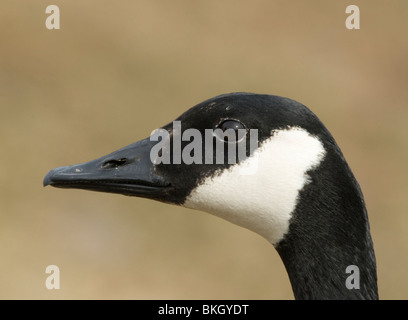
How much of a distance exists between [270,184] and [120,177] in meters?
0.57

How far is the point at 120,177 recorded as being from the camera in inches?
113

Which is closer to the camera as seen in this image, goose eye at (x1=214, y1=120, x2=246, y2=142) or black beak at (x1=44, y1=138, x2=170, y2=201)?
goose eye at (x1=214, y1=120, x2=246, y2=142)

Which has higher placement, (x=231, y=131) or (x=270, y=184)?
(x=231, y=131)

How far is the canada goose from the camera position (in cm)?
267

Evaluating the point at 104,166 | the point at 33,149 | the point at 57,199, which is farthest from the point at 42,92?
the point at 104,166

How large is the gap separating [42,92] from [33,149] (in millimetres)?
1353

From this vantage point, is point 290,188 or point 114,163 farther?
point 114,163

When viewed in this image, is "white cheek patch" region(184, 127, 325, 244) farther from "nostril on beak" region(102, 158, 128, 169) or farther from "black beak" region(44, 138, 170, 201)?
"nostril on beak" region(102, 158, 128, 169)

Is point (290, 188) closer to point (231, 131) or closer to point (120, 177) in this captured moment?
point (231, 131)

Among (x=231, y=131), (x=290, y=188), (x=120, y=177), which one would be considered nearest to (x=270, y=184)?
(x=290, y=188)

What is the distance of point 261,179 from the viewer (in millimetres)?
2732

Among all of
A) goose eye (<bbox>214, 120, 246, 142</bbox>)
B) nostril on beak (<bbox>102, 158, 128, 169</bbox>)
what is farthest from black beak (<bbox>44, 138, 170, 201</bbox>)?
goose eye (<bbox>214, 120, 246, 142</bbox>)

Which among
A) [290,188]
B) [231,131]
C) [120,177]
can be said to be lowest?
[290,188]

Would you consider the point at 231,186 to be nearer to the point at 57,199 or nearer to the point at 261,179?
the point at 261,179
